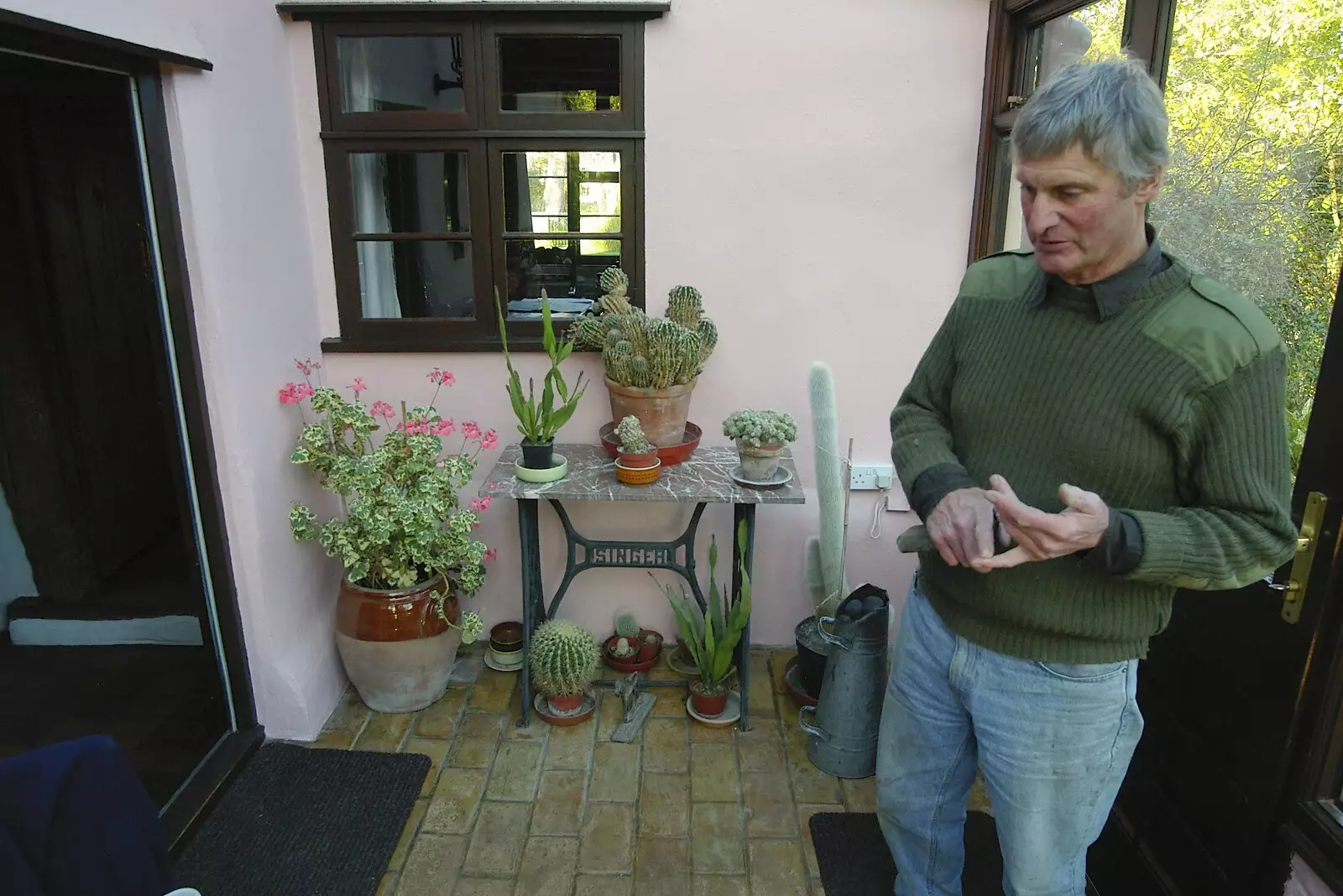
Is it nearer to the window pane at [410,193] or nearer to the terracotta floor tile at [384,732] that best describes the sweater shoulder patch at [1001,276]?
the window pane at [410,193]

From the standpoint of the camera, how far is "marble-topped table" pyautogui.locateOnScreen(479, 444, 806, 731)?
2506 millimetres

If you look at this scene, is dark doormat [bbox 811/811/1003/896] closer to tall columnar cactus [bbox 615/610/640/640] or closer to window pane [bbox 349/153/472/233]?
tall columnar cactus [bbox 615/610/640/640]

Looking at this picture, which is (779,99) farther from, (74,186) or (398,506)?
(74,186)

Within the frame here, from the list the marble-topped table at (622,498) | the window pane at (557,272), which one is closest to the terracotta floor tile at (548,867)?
the marble-topped table at (622,498)

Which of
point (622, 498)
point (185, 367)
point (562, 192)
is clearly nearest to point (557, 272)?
point (562, 192)

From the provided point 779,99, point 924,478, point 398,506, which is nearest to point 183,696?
point 398,506

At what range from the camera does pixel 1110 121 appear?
1.18 meters

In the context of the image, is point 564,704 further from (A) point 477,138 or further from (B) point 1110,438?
(B) point 1110,438

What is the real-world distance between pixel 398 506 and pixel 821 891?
1602mm

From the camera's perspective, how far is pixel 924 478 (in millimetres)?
1489

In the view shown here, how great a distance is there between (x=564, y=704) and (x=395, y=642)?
596 millimetres

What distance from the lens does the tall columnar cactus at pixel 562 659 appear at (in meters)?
2.68

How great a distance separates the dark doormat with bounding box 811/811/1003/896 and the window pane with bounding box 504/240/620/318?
1834 mm

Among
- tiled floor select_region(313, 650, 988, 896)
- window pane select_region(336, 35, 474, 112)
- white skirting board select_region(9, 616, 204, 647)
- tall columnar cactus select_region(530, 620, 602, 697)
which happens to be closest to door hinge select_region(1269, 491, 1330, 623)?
tiled floor select_region(313, 650, 988, 896)
